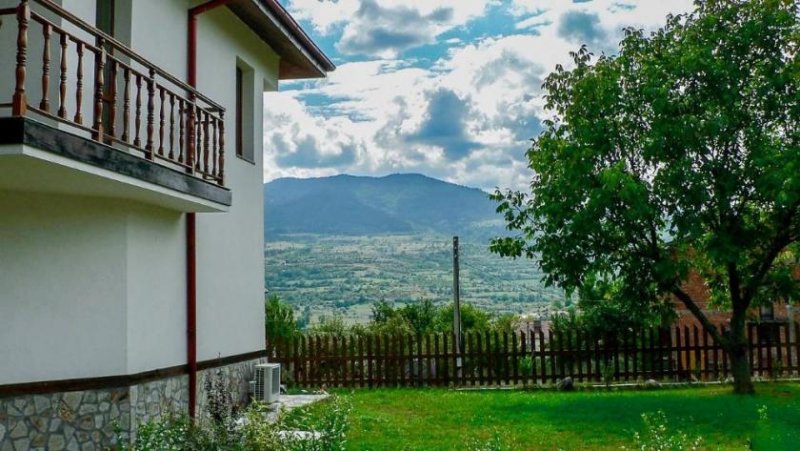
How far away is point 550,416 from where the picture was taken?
12.3 metres

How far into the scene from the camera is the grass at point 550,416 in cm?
983

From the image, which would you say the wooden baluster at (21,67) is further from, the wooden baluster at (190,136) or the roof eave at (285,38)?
the roof eave at (285,38)

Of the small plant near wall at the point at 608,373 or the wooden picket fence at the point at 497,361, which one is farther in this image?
the wooden picket fence at the point at 497,361

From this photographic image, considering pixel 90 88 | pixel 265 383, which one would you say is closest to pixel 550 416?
pixel 265 383

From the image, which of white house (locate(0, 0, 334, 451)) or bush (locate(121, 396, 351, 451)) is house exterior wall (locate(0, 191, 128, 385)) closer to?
white house (locate(0, 0, 334, 451))

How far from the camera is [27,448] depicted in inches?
292

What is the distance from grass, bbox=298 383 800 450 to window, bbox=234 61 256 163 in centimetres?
460

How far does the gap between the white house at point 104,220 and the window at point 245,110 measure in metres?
1.69

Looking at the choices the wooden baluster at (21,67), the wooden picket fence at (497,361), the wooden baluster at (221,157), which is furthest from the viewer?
the wooden picket fence at (497,361)

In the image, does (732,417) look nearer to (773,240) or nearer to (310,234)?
(773,240)

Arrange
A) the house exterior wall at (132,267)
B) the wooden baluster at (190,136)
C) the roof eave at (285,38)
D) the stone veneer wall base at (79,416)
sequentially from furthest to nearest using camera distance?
the roof eave at (285,38), the wooden baluster at (190,136), the house exterior wall at (132,267), the stone veneer wall base at (79,416)

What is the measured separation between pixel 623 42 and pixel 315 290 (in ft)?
193

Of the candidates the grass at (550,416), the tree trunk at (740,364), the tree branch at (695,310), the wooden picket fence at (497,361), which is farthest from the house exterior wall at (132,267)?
the tree trunk at (740,364)

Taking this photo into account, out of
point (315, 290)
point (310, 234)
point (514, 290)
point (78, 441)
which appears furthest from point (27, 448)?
point (310, 234)
